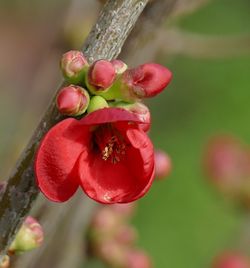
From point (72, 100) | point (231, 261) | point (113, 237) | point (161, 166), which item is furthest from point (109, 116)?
point (231, 261)

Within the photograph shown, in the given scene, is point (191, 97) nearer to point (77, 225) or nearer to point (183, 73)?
point (183, 73)

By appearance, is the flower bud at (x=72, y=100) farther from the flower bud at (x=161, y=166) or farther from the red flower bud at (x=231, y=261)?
the red flower bud at (x=231, y=261)

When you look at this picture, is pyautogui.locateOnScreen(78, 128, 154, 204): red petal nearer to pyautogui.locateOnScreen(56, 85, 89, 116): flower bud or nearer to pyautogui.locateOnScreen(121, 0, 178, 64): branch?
pyautogui.locateOnScreen(56, 85, 89, 116): flower bud

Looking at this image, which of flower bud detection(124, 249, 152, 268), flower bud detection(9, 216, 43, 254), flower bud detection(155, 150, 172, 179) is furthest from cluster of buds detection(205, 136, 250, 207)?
flower bud detection(9, 216, 43, 254)

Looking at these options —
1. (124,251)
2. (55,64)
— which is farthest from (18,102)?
(124,251)

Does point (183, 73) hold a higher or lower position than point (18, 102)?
higher

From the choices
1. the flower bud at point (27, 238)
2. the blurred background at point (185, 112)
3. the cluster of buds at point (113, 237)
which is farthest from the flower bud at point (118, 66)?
the blurred background at point (185, 112)
